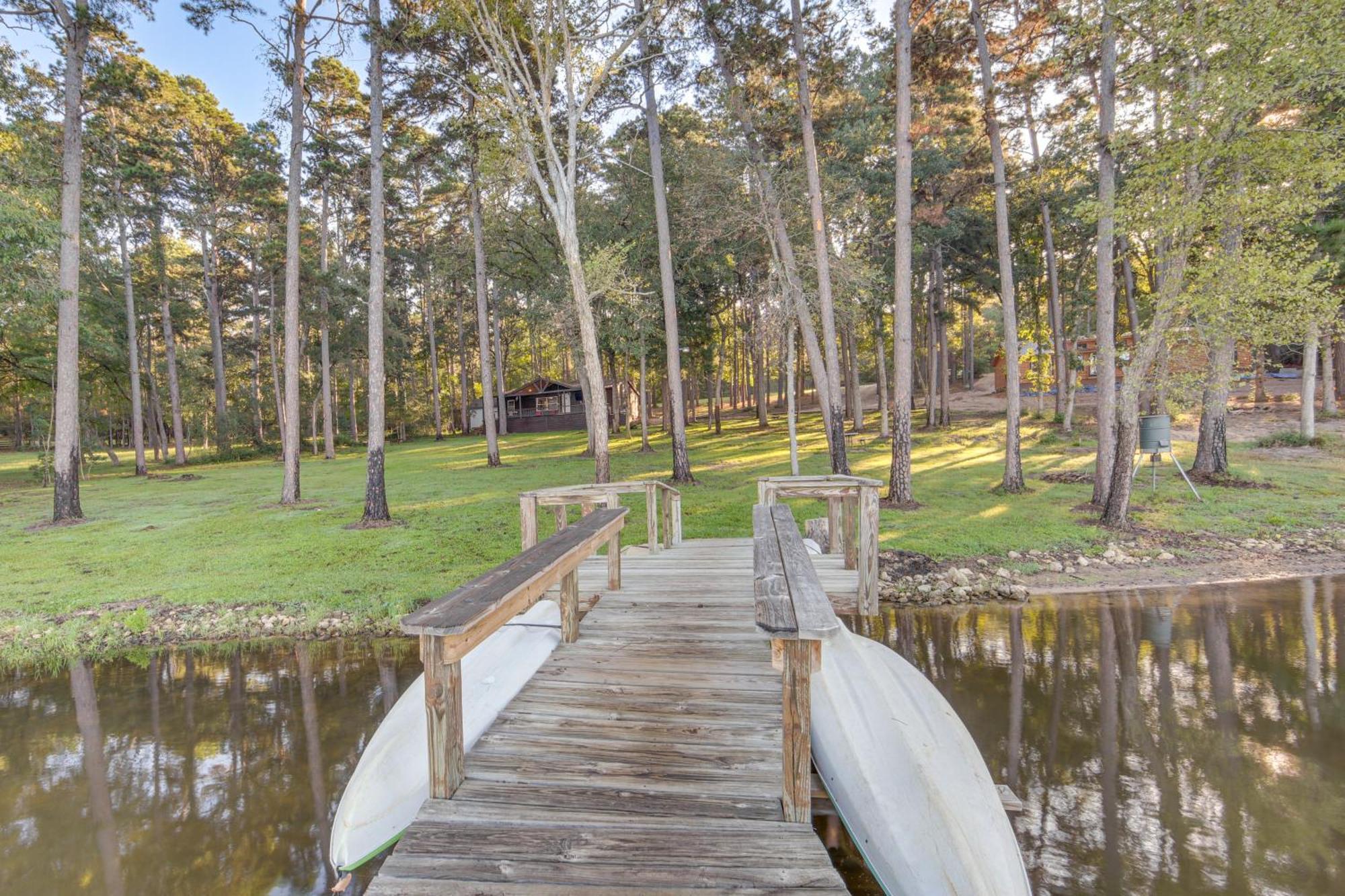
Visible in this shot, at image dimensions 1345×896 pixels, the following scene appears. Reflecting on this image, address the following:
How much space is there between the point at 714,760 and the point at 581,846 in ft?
2.71

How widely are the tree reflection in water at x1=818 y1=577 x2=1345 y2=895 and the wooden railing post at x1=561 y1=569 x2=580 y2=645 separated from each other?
2480mm

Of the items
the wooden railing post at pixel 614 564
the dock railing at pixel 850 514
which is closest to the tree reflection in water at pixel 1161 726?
the dock railing at pixel 850 514

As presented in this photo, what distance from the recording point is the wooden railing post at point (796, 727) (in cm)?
255

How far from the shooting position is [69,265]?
1251 cm

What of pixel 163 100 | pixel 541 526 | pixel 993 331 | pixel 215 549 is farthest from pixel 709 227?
pixel 993 331

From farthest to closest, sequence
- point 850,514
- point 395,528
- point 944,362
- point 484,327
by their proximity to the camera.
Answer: point 944,362, point 484,327, point 395,528, point 850,514

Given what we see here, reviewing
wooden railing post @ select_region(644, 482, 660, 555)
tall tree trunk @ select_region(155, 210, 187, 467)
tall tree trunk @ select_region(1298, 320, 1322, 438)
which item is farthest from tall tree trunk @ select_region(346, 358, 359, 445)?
tall tree trunk @ select_region(1298, 320, 1322, 438)

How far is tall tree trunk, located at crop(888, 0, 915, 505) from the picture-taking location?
36.0 ft

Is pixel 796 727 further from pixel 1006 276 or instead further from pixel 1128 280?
pixel 1128 280

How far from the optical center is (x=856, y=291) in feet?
51.9

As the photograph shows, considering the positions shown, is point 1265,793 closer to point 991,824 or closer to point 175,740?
point 991,824

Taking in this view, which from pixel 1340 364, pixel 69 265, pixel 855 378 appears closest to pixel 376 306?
pixel 69 265

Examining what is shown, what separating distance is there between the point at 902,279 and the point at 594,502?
25.8 ft

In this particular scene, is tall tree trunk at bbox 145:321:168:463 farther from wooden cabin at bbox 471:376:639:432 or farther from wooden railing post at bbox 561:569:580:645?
wooden railing post at bbox 561:569:580:645
